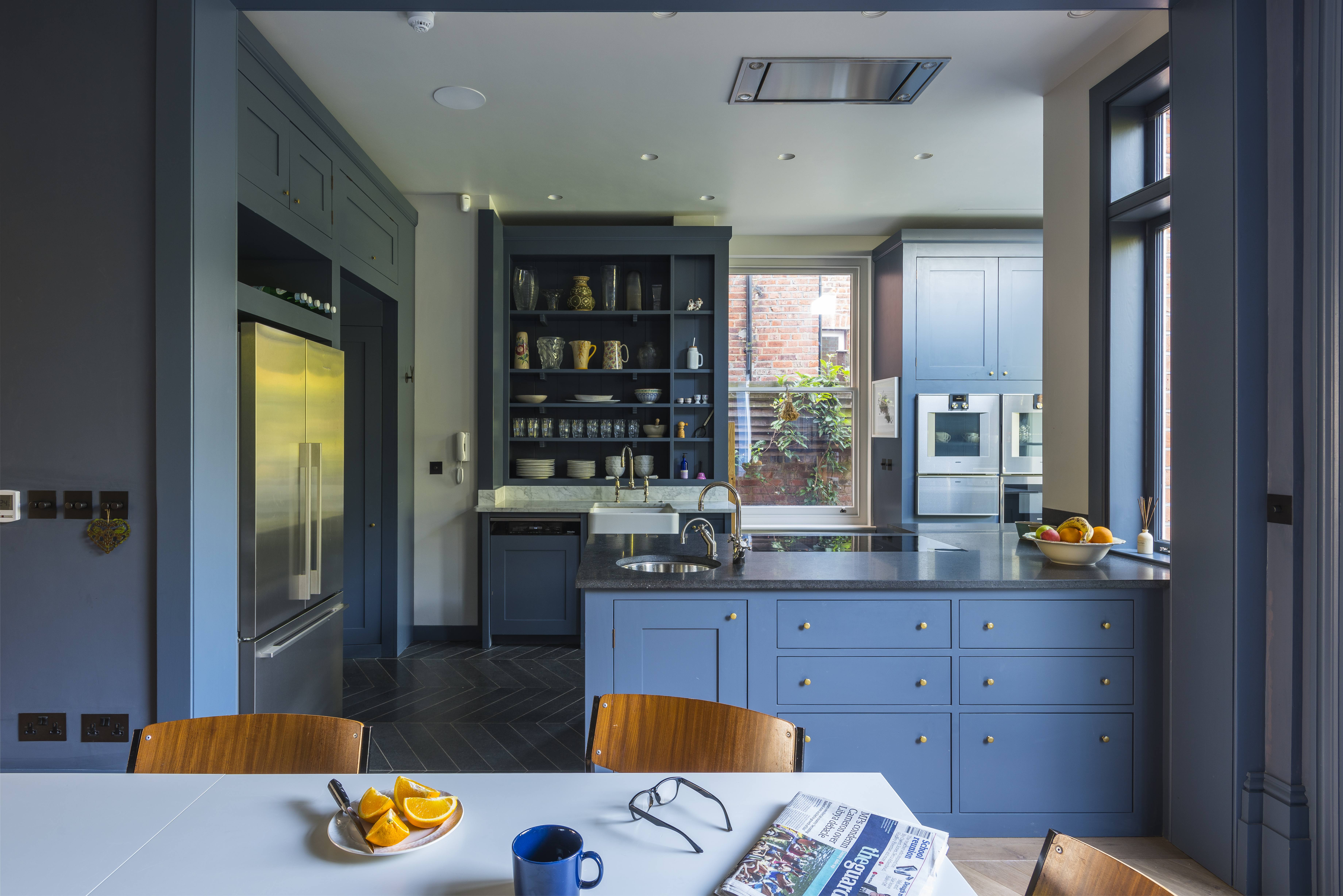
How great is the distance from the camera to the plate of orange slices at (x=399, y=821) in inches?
38.1

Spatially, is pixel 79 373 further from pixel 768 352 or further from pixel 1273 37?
pixel 768 352

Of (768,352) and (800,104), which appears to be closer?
(800,104)

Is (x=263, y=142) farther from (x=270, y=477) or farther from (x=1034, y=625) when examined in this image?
(x=1034, y=625)

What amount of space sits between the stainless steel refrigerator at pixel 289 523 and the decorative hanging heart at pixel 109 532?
0.40 m

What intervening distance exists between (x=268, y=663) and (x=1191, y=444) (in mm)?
3312

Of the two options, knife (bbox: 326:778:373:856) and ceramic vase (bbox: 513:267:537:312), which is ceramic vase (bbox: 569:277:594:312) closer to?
ceramic vase (bbox: 513:267:537:312)

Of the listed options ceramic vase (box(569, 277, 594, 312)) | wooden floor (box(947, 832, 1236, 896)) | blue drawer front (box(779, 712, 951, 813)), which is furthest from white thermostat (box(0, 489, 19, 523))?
ceramic vase (box(569, 277, 594, 312))

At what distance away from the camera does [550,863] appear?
800mm

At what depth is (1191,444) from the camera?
225 centimetres

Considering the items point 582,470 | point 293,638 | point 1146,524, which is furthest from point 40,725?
point 1146,524

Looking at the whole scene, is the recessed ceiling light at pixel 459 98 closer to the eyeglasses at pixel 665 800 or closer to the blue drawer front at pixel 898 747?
the blue drawer front at pixel 898 747

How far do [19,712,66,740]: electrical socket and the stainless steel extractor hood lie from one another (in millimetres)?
3418

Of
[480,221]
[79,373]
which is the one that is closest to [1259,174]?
[79,373]

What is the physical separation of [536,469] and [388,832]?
4.29m
